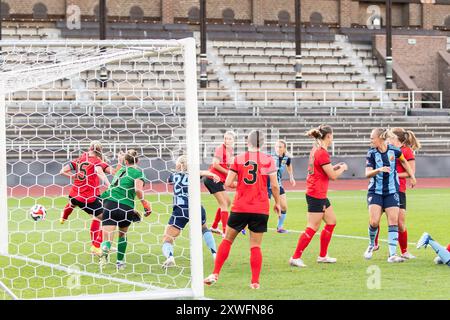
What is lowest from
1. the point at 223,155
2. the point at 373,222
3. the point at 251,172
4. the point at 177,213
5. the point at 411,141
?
the point at 373,222

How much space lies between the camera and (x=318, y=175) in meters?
12.4

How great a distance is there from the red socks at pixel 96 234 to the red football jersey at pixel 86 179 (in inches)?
17.4

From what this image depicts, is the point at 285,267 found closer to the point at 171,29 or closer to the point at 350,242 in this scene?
the point at 350,242

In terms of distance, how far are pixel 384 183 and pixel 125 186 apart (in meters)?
3.45

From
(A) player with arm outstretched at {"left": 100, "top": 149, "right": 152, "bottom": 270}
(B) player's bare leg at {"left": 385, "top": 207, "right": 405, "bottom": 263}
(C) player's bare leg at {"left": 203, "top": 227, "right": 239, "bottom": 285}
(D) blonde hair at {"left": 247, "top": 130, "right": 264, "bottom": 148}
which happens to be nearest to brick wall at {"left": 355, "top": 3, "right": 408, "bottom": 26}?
(B) player's bare leg at {"left": 385, "top": 207, "right": 405, "bottom": 263}

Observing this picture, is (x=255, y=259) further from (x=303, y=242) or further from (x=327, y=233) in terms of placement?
(x=327, y=233)

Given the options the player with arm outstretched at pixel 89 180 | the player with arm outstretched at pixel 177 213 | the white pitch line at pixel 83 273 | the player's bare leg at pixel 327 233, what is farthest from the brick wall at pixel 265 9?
the player's bare leg at pixel 327 233

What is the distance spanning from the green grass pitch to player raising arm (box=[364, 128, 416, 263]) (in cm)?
44

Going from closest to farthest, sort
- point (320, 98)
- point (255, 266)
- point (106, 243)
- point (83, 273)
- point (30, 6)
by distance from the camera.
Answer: point (255, 266) < point (83, 273) < point (106, 243) < point (320, 98) < point (30, 6)

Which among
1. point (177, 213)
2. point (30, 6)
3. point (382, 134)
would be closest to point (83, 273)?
point (177, 213)

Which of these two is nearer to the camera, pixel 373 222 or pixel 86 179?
pixel 373 222

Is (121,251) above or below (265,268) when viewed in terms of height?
above
